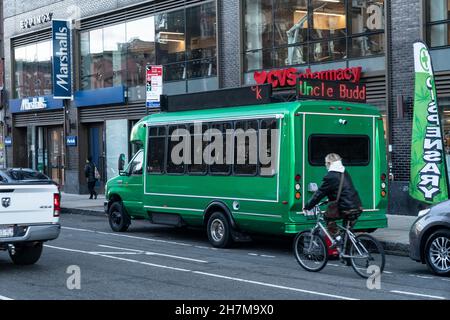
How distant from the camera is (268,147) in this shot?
46.3 ft

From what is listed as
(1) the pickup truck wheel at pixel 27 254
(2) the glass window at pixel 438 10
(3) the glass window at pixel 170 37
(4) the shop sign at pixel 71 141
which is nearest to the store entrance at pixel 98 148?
(4) the shop sign at pixel 71 141

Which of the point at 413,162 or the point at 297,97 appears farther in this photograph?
the point at 413,162

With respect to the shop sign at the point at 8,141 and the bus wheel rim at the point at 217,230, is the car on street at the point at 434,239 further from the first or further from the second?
the shop sign at the point at 8,141

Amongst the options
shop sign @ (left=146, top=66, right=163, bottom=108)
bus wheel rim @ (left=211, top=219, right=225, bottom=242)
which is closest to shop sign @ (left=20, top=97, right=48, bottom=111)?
shop sign @ (left=146, top=66, right=163, bottom=108)

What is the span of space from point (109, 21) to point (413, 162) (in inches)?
669

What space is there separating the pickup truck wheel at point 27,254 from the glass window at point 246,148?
4.14 metres

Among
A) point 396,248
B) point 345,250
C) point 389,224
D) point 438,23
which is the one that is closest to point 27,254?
point 345,250

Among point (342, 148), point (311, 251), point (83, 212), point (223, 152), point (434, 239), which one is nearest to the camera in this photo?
point (434, 239)

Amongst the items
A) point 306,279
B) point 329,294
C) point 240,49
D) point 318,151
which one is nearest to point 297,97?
point 318,151

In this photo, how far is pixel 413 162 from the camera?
17.4m

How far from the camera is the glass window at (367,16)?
67.2 feet

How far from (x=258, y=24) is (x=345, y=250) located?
1387 centimetres

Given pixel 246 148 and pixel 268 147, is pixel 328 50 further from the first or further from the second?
pixel 268 147

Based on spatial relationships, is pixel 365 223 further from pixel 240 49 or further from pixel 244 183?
pixel 240 49
